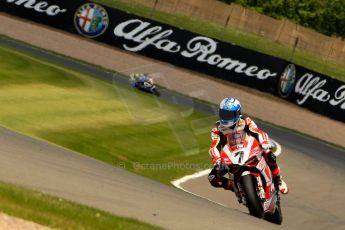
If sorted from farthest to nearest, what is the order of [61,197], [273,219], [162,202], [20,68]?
[20,68] → [273,219] → [162,202] → [61,197]

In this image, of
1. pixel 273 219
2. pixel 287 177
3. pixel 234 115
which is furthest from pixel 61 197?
pixel 287 177

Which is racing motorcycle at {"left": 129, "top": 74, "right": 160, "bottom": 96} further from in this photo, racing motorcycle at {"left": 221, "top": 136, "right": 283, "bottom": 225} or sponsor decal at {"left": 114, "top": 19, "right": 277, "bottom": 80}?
racing motorcycle at {"left": 221, "top": 136, "right": 283, "bottom": 225}

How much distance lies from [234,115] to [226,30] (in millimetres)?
34201

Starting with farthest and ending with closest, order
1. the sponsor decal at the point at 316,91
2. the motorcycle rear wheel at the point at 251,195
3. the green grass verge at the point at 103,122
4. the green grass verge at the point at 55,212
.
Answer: the sponsor decal at the point at 316,91 → the green grass verge at the point at 103,122 → the motorcycle rear wheel at the point at 251,195 → the green grass verge at the point at 55,212

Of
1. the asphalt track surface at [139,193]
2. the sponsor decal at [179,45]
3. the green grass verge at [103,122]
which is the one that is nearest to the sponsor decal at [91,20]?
the sponsor decal at [179,45]

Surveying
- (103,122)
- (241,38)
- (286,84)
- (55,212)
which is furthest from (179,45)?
(55,212)

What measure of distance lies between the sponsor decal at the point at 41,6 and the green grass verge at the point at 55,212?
85.5 feet

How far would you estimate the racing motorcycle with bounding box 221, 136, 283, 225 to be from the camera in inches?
502

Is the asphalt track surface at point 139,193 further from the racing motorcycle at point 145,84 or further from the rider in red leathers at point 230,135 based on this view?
the racing motorcycle at point 145,84

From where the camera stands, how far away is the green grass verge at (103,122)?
58.6 ft

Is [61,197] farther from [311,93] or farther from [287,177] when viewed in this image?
[311,93]

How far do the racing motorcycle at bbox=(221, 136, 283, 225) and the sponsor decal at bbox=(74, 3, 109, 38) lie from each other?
22.1m

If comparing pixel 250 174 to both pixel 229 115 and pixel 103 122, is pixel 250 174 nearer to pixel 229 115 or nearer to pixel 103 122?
pixel 229 115

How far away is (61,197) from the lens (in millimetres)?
10250
